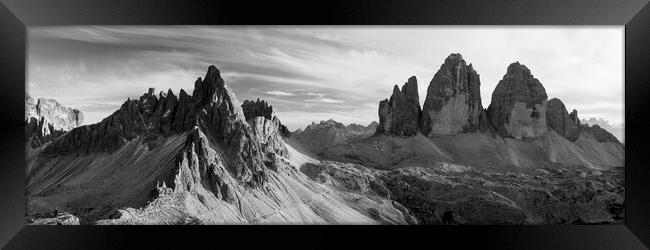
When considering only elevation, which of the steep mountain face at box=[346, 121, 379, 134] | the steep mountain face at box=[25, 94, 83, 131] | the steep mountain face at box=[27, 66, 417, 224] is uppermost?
the steep mountain face at box=[25, 94, 83, 131]

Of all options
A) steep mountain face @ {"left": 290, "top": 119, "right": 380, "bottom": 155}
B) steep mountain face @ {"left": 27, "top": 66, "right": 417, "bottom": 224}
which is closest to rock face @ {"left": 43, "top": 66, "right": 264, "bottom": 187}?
steep mountain face @ {"left": 27, "top": 66, "right": 417, "bottom": 224}

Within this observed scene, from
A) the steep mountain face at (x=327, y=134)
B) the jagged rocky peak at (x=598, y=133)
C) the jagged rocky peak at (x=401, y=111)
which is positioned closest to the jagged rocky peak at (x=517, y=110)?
the jagged rocky peak at (x=598, y=133)

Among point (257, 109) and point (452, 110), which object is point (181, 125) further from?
point (452, 110)

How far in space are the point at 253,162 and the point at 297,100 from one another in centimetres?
535

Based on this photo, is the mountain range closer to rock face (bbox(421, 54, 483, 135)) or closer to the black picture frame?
rock face (bbox(421, 54, 483, 135))

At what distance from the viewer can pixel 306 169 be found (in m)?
15.1

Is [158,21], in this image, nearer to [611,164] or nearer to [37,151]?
[37,151]

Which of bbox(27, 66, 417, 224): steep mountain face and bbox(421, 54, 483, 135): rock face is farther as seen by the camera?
bbox(421, 54, 483, 135): rock face

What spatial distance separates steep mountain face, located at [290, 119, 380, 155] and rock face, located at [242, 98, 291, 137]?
512mm

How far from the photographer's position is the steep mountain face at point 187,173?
1266 centimetres

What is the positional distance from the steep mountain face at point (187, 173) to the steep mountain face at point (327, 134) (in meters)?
0.85

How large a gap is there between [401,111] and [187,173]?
9.21 m

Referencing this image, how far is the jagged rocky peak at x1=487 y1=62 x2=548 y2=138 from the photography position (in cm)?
1650

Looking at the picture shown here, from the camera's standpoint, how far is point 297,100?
1302 cm
